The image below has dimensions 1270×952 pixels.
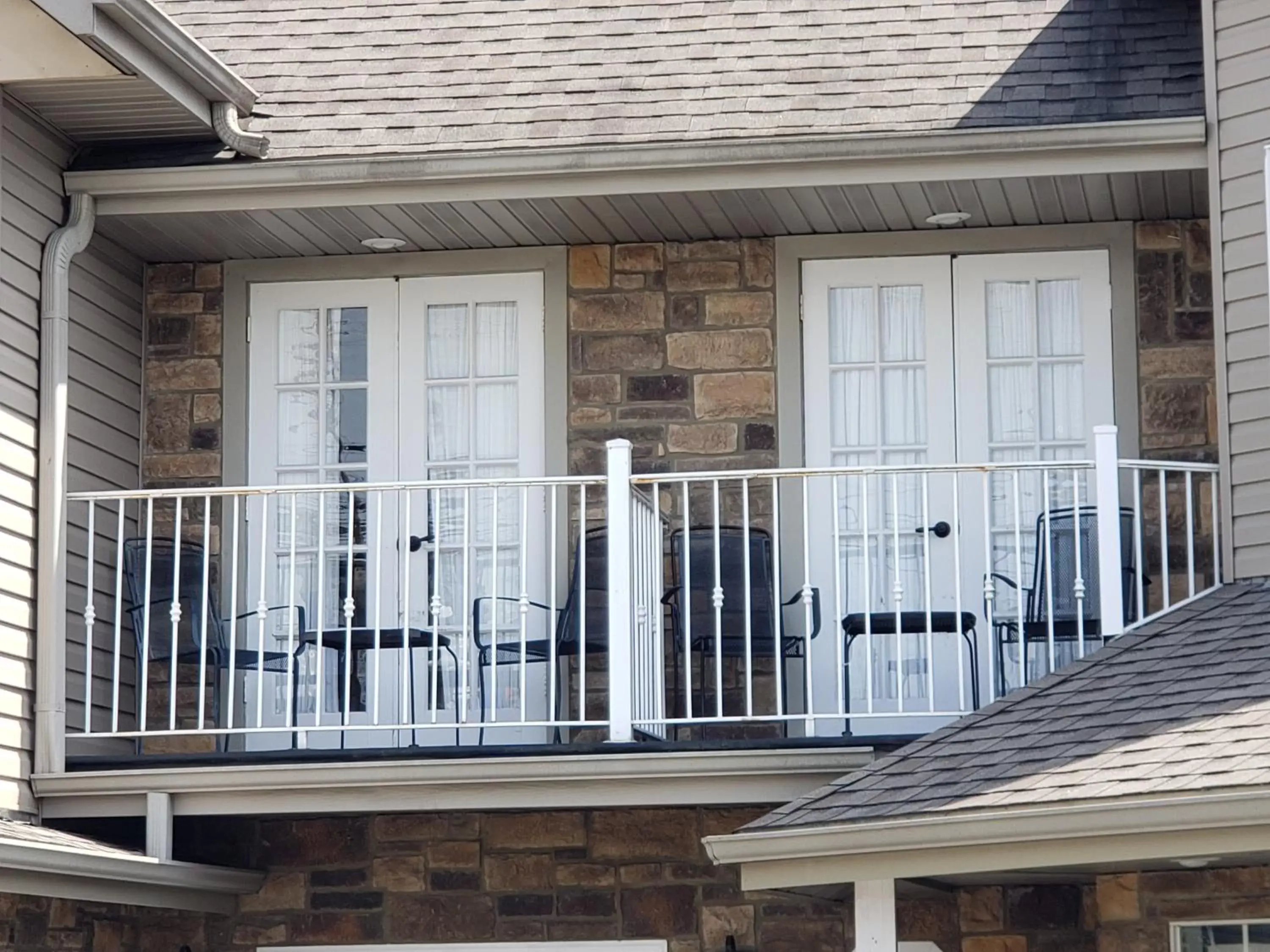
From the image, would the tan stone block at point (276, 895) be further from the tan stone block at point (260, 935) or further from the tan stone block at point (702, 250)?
the tan stone block at point (702, 250)

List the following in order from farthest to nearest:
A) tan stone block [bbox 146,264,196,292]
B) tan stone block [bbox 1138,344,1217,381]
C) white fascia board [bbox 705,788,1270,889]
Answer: tan stone block [bbox 146,264,196,292], tan stone block [bbox 1138,344,1217,381], white fascia board [bbox 705,788,1270,889]

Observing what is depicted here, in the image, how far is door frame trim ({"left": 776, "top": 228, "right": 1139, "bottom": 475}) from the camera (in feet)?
28.0

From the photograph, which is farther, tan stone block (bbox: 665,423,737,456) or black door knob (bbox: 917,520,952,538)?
tan stone block (bbox: 665,423,737,456)

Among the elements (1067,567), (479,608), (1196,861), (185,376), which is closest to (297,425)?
(185,376)

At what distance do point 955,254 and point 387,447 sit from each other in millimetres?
2470

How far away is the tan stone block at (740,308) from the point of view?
8.80 metres

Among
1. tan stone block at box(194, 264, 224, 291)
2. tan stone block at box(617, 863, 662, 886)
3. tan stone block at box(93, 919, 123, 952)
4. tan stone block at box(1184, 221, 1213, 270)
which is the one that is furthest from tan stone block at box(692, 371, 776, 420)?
tan stone block at box(93, 919, 123, 952)

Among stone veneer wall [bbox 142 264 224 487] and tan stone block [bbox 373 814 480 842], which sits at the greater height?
stone veneer wall [bbox 142 264 224 487]

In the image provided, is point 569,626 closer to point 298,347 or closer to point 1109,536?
point 298,347

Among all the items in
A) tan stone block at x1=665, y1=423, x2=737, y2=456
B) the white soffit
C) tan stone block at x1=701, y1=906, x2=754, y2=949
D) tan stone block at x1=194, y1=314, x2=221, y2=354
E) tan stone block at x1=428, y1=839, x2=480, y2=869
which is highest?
the white soffit

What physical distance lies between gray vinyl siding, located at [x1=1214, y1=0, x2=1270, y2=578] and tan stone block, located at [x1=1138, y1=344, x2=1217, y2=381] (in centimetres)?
71

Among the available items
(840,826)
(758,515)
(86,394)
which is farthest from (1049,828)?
(86,394)

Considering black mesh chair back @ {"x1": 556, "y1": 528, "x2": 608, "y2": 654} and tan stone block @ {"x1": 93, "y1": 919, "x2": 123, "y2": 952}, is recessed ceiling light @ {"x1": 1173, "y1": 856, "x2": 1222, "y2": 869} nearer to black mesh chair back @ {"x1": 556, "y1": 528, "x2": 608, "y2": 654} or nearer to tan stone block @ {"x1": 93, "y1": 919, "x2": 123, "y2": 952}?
black mesh chair back @ {"x1": 556, "y1": 528, "x2": 608, "y2": 654}

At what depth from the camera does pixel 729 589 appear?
27.2ft
